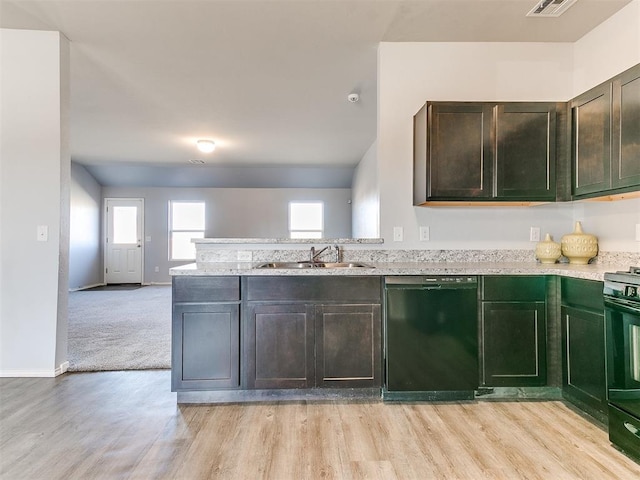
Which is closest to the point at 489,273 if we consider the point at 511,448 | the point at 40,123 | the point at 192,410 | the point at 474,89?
the point at 511,448

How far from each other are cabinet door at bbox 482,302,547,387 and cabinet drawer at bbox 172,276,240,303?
1.67m

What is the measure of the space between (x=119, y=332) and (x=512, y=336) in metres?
3.90

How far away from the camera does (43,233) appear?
2.67 meters

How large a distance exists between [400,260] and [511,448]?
140 cm

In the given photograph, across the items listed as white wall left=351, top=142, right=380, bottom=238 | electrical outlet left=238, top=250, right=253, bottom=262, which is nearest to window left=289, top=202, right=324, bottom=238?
white wall left=351, top=142, right=380, bottom=238

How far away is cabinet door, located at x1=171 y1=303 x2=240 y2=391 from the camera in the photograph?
2.20m

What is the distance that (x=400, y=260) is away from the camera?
278 cm

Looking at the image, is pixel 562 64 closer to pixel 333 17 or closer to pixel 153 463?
pixel 333 17

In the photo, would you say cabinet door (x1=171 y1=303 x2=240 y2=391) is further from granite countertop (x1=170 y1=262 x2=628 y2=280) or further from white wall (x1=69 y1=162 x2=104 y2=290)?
white wall (x1=69 y1=162 x2=104 y2=290)

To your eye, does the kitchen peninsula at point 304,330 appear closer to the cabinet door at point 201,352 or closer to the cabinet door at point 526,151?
the cabinet door at point 201,352

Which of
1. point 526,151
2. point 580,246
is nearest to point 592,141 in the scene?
point 526,151

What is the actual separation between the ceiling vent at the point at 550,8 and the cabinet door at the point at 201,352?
116 inches

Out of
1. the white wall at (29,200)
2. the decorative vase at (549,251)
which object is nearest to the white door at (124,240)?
the white wall at (29,200)

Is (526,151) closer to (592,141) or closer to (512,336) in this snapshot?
(592,141)
